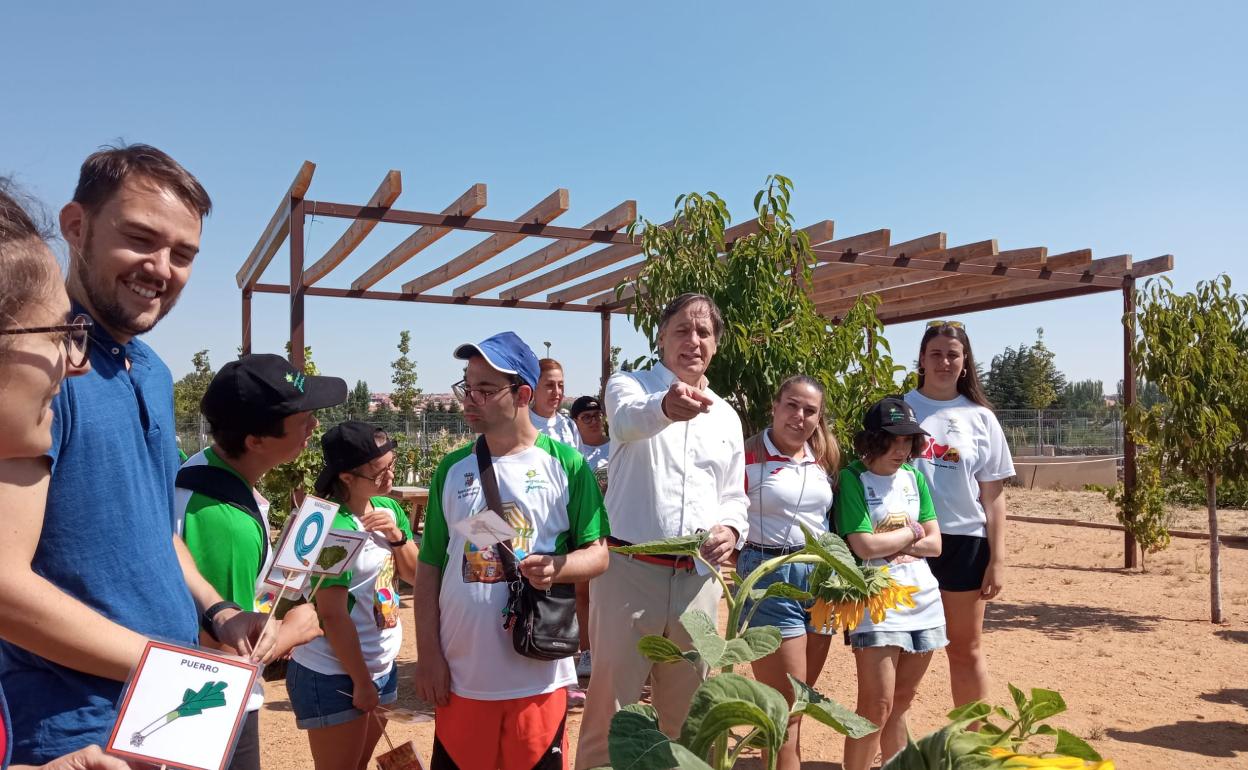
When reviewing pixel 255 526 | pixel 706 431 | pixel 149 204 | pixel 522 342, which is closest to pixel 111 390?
pixel 149 204

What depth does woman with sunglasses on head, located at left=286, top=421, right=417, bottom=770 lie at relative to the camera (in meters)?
2.78

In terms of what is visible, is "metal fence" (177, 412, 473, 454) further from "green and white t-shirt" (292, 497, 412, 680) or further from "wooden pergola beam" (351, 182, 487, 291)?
"green and white t-shirt" (292, 497, 412, 680)

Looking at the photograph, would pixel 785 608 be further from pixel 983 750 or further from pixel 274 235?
pixel 274 235

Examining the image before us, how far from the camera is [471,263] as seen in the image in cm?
898

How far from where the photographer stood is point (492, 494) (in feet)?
8.51

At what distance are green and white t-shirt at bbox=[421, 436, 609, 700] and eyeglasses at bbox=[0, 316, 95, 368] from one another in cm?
154

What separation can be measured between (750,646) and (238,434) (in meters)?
1.60

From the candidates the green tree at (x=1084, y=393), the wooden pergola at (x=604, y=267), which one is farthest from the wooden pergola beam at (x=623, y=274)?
the green tree at (x=1084, y=393)

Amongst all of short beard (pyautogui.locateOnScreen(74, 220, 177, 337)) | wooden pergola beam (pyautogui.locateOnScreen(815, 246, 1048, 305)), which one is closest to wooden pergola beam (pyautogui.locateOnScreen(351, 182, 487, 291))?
wooden pergola beam (pyautogui.locateOnScreen(815, 246, 1048, 305))

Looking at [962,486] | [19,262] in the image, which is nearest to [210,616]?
[19,262]

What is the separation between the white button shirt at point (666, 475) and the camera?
10.4 feet

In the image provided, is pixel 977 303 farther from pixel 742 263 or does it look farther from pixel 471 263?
pixel 742 263

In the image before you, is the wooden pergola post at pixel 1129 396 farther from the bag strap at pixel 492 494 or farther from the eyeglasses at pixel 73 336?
the eyeglasses at pixel 73 336

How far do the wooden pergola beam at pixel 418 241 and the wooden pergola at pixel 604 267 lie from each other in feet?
0.05
